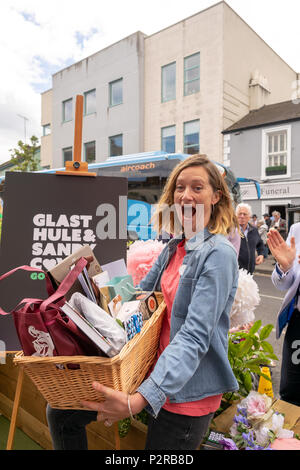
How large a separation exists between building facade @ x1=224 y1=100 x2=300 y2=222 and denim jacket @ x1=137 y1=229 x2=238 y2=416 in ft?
45.0

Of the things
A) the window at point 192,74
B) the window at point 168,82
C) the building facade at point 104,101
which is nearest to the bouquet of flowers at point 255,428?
the window at point 192,74

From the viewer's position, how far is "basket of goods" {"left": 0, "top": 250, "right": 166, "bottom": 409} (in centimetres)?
100

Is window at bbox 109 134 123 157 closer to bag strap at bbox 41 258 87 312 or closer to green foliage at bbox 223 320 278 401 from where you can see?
green foliage at bbox 223 320 278 401

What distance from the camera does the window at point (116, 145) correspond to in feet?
60.3

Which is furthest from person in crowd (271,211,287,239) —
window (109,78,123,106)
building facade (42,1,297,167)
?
window (109,78,123,106)

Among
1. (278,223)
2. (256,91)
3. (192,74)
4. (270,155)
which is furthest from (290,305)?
(256,91)

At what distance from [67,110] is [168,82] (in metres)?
7.41

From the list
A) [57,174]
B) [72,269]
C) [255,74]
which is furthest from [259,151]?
[72,269]

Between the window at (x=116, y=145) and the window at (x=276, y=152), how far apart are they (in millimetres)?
7435

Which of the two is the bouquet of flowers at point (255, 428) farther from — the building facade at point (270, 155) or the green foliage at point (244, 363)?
the building facade at point (270, 155)

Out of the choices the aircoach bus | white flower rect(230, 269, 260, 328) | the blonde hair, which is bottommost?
white flower rect(230, 269, 260, 328)

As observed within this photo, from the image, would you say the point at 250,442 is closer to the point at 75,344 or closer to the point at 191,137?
the point at 75,344
